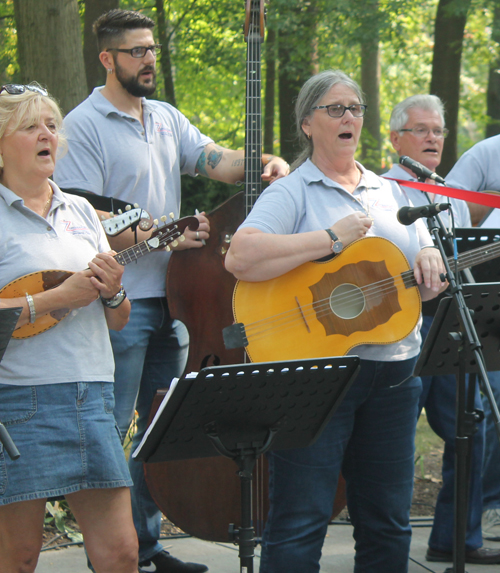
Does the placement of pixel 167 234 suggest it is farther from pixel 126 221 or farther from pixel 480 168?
pixel 480 168

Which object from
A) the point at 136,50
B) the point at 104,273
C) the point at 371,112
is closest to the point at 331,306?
the point at 104,273

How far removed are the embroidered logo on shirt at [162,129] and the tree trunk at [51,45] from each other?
1720 mm

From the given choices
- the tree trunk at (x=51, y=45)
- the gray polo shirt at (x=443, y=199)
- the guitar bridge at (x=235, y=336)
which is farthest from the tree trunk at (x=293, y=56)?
the guitar bridge at (x=235, y=336)

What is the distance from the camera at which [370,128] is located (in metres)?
12.1

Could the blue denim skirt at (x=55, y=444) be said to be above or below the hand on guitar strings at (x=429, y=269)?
below

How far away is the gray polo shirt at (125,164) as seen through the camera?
3.54 metres

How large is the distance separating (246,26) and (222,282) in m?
1.27

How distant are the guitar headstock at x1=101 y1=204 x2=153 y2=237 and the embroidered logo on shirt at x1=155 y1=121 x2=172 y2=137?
0.69 metres

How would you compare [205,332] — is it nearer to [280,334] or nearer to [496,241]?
[280,334]

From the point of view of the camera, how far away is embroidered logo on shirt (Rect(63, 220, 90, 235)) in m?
2.76

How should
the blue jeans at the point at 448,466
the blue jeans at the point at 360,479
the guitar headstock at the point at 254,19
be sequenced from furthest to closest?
the blue jeans at the point at 448,466
the guitar headstock at the point at 254,19
the blue jeans at the point at 360,479

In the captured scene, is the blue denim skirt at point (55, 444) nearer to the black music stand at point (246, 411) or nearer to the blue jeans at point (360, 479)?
the black music stand at point (246, 411)

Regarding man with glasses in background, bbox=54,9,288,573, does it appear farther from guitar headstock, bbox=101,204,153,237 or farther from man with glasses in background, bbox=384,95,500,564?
man with glasses in background, bbox=384,95,500,564

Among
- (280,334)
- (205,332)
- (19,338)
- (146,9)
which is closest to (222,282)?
(205,332)
